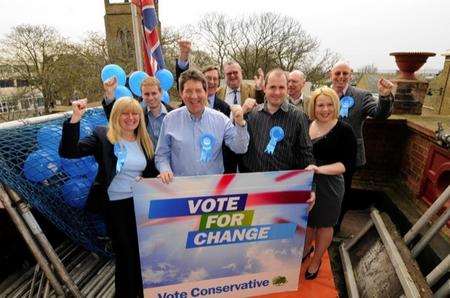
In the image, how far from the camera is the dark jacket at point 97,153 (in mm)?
2049

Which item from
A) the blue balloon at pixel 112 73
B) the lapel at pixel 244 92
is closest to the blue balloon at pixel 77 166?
the blue balloon at pixel 112 73

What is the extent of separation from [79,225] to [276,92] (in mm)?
2146

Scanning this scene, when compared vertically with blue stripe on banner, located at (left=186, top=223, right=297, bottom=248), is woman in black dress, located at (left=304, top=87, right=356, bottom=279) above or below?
above

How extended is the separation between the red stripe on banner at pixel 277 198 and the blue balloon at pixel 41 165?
1.69 metres

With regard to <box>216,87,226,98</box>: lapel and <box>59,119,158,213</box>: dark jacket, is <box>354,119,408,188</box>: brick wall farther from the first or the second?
<box>59,119,158,213</box>: dark jacket

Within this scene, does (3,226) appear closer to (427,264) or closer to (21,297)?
(21,297)

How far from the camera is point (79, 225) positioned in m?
2.78

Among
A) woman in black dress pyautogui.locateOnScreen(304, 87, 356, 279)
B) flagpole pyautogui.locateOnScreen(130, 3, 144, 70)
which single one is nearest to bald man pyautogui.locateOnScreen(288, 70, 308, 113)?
woman in black dress pyautogui.locateOnScreen(304, 87, 356, 279)

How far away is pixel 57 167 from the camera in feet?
8.50

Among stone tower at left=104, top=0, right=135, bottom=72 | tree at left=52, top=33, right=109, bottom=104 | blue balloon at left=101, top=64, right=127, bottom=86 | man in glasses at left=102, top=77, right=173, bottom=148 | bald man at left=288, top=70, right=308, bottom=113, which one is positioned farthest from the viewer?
stone tower at left=104, top=0, right=135, bottom=72

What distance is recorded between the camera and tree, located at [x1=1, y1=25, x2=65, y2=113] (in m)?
26.4

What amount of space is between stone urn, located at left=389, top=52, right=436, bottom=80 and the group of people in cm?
226

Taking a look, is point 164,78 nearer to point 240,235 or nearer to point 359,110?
point 359,110

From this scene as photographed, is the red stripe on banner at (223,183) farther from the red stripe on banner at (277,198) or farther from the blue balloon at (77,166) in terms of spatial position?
the blue balloon at (77,166)
